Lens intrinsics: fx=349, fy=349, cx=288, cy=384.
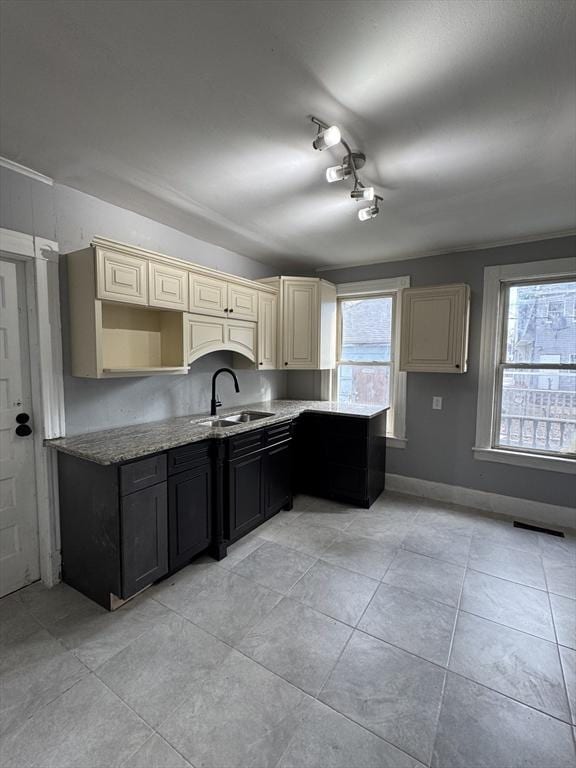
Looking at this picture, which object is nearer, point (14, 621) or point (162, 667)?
point (162, 667)

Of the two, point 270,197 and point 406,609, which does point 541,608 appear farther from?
point 270,197

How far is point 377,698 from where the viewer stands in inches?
58.6

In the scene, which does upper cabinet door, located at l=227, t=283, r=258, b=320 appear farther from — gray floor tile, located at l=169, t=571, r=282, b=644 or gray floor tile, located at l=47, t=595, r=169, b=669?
gray floor tile, located at l=47, t=595, r=169, b=669

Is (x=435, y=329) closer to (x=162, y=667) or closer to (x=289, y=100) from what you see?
(x=289, y=100)

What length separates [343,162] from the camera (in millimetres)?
1828

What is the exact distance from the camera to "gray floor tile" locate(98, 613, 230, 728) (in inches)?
57.7

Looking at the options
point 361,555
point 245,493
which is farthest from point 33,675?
point 361,555

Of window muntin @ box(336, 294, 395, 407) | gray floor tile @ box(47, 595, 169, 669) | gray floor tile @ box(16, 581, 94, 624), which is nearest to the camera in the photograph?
gray floor tile @ box(47, 595, 169, 669)

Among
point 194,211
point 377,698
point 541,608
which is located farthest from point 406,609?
point 194,211

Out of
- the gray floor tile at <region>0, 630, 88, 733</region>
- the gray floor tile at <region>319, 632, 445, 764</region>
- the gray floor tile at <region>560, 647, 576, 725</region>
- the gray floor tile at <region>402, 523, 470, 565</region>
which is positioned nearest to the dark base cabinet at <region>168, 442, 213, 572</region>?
the gray floor tile at <region>0, 630, 88, 733</region>

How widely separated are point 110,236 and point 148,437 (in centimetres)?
141

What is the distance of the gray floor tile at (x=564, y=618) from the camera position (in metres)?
1.81

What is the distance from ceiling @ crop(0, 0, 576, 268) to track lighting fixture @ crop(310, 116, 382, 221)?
51 millimetres

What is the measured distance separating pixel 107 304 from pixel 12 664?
2.01 m
